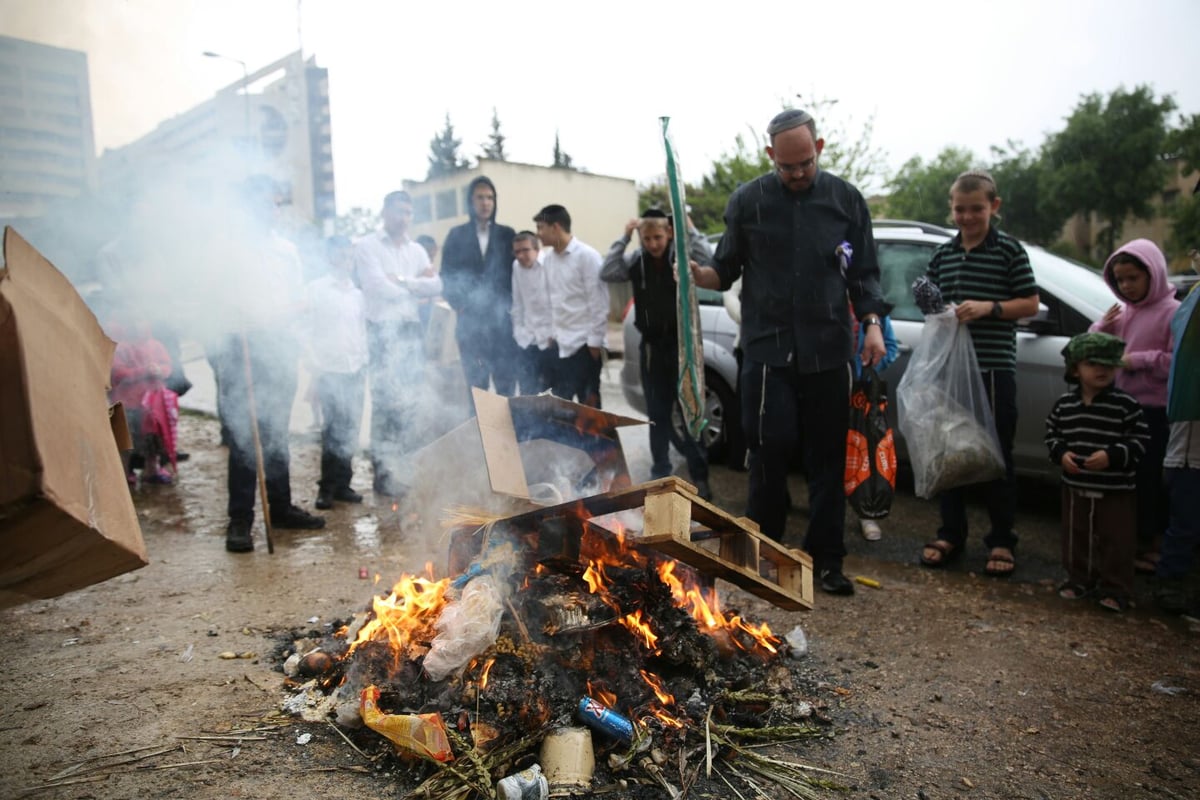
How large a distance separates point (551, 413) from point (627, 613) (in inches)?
40.1

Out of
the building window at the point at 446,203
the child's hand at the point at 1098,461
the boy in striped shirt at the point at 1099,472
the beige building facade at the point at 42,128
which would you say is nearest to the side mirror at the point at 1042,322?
the boy in striped shirt at the point at 1099,472

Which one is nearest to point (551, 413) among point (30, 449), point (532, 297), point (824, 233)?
point (824, 233)

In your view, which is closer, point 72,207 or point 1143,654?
point 1143,654

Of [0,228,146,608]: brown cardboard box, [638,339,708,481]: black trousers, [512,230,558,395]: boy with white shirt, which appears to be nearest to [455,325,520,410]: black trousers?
[512,230,558,395]: boy with white shirt

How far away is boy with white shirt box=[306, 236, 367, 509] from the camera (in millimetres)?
5902

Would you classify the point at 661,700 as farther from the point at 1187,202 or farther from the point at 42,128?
the point at 1187,202

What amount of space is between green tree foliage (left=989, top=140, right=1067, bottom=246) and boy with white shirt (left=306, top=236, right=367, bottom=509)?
3325cm

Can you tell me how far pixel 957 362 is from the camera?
4375 mm

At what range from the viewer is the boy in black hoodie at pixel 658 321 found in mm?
5699

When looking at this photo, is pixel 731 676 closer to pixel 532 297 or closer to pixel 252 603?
pixel 252 603

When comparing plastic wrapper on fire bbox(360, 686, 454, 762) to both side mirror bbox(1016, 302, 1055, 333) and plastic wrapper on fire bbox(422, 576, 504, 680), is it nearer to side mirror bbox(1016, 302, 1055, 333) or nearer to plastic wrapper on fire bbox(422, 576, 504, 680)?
plastic wrapper on fire bbox(422, 576, 504, 680)

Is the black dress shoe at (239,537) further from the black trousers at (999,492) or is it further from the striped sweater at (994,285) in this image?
the striped sweater at (994,285)

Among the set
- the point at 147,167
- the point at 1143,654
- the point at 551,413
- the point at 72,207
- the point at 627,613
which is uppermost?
the point at 147,167

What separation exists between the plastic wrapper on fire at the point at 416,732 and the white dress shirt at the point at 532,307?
4261 millimetres
